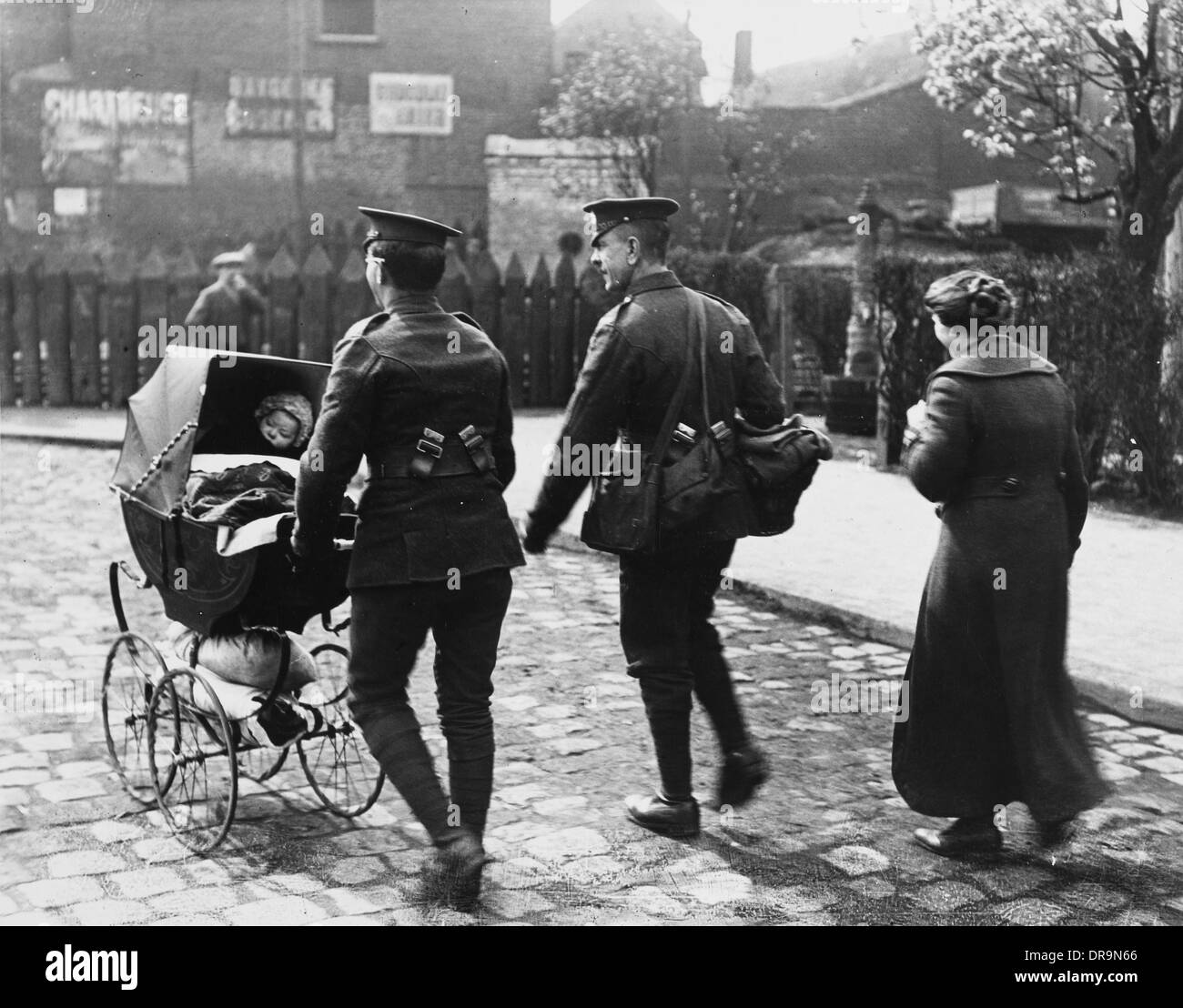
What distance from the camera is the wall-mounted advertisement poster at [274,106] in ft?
114

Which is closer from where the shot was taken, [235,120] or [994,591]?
[994,591]

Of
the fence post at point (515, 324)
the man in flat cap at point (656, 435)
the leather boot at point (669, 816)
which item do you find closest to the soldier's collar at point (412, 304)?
the man in flat cap at point (656, 435)

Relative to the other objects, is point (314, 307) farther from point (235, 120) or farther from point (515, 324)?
point (235, 120)

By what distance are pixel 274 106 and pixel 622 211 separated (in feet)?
106

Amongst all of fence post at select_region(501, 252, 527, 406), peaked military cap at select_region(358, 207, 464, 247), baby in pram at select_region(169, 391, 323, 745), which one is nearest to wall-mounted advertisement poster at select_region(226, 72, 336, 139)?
fence post at select_region(501, 252, 527, 406)

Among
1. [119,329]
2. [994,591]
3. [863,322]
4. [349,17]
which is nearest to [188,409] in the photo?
[994,591]

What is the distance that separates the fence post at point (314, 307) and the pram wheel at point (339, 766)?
1402cm

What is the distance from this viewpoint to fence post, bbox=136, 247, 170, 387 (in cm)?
1962

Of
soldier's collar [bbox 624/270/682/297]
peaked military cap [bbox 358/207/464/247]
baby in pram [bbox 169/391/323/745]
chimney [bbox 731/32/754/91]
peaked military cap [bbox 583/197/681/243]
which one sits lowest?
baby in pram [bbox 169/391/323/745]

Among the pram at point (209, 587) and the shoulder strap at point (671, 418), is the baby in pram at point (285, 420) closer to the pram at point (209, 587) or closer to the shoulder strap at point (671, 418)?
the pram at point (209, 587)

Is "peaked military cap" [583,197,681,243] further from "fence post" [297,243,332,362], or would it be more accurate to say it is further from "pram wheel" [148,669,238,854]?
"fence post" [297,243,332,362]

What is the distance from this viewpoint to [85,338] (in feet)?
64.0

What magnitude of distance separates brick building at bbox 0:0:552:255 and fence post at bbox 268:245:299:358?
15454 mm
